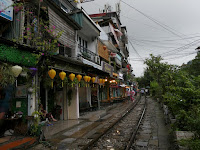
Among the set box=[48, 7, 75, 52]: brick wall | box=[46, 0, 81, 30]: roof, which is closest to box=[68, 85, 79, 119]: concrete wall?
box=[48, 7, 75, 52]: brick wall

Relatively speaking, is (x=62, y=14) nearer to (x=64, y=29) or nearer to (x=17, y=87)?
(x=64, y=29)

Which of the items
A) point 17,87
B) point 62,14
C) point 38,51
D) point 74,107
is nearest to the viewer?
point 38,51

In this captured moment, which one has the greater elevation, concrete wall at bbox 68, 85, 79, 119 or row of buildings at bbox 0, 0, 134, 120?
row of buildings at bbox 0, 0, 134, 120

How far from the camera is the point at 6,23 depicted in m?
7.22

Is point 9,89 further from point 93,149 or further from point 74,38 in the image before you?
point 74,38

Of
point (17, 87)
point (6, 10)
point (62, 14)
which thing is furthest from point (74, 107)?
point (6, 10)

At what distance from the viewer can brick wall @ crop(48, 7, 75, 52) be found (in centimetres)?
Answer: 920

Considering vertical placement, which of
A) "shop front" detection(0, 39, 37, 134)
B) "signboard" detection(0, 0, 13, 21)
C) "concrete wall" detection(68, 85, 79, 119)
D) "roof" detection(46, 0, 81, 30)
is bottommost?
"concrete wall" detection(68, 85, 79, 119)

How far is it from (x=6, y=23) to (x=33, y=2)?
72.6 inches

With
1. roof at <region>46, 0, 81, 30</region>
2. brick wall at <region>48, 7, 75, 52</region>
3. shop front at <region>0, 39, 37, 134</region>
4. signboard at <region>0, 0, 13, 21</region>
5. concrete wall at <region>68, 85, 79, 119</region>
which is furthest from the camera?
concrete wall at <region>68, 85, 79, 119</region>

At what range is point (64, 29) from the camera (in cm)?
1053

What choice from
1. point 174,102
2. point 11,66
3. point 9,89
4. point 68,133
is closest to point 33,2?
point 11,66

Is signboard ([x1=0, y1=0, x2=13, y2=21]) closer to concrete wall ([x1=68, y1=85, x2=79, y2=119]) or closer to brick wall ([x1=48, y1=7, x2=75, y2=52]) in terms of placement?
brick wall ([x1=48, y1=7, x2=75, y2=52])

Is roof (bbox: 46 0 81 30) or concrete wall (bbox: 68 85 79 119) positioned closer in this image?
roof (bbox: 46 0 81 30)
